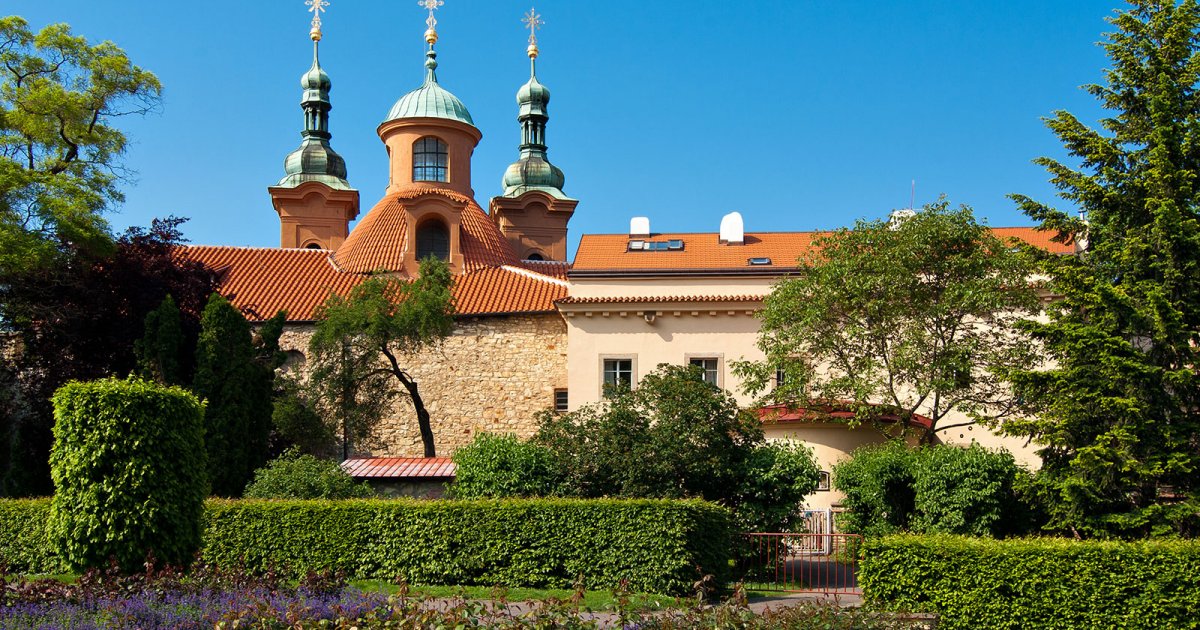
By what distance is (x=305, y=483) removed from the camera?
1948 centimetres

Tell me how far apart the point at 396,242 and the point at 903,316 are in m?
16.6

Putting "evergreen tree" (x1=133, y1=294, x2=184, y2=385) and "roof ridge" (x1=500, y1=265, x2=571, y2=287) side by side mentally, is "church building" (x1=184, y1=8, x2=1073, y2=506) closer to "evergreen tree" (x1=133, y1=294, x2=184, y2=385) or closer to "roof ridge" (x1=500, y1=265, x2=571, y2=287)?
"roof ridge" (x1=500, y1=265, x2=571, y2=287)

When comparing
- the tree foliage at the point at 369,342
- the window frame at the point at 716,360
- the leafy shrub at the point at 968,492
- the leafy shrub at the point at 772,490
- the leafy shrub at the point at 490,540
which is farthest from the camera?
the window frame at the point at 716,360

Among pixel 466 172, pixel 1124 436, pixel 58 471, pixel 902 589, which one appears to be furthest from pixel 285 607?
pixel 466 172

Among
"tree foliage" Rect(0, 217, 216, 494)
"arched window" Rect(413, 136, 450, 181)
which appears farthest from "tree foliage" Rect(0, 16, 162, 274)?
"arched window" Rect(413, 136, 450, 181)

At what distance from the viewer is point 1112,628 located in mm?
13227

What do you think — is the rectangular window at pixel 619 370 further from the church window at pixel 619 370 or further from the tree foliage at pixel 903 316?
the tree foliage at pixel 903 316

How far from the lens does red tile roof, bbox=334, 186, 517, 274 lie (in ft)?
107

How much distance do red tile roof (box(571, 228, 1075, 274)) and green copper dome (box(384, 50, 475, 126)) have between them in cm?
1110

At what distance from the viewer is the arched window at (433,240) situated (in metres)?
32.8

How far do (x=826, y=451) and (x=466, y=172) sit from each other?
19.4 metres

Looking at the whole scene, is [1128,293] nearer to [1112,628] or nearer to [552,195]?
[1112,628]

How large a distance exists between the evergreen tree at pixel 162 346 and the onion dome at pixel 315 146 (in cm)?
2319

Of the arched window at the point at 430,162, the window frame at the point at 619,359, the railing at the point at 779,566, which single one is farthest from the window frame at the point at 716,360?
the arched window at the point at 430,162
